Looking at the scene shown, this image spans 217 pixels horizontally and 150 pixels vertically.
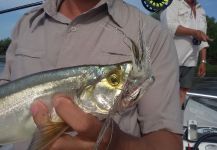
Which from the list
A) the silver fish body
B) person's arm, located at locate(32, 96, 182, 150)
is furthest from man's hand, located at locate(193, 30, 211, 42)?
the silver fish body

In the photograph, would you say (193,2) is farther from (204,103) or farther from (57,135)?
(57,135)

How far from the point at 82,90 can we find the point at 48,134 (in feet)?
0.87

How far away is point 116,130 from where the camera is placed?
7.45 feet

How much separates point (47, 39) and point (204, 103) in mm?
3610

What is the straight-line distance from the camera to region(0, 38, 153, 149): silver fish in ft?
6.93

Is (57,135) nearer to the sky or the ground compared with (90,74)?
nearer to the ground

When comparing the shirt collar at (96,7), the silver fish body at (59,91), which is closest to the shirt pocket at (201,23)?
the shirt collar at (96,7)

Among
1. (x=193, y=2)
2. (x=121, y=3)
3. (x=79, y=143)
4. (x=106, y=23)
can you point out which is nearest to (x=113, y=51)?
(x=106, y=23)

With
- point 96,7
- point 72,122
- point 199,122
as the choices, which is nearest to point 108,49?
point 96,7

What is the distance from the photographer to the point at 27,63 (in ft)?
9.95

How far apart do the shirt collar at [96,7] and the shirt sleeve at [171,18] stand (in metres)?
3.80

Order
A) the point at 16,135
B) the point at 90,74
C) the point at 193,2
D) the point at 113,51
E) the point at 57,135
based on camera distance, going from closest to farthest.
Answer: the point at 57,135
the point at 90,74
the point at 16,135
the point at 113,51
the point at 193,2

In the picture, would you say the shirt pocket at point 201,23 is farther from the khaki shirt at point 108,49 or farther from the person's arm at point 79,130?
the person's arm at point 79,130

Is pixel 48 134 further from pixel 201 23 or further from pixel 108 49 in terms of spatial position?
pixel 201 23
